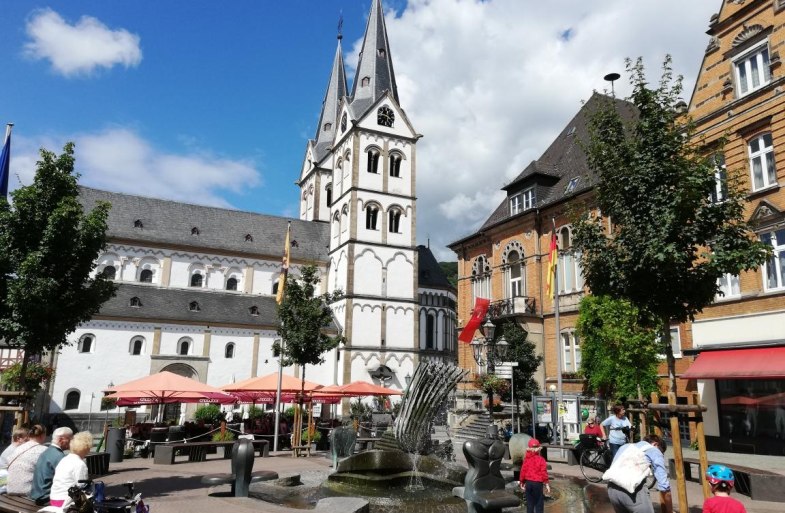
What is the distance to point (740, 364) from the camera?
18.2 m

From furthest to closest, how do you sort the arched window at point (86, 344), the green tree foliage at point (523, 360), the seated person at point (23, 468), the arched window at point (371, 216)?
the arched window at point (371, 216), the arched window at point (86, 344), the green tree foliage at point (523, 360), the seated person at point (23, 468)

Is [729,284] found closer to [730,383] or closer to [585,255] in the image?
[730,383]

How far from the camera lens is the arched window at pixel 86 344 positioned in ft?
127

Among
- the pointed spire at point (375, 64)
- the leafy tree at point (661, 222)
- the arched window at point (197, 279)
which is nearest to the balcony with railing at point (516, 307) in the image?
the leafy tree at point (661, 222)

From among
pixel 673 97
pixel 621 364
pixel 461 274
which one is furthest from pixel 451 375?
pixel 461 274

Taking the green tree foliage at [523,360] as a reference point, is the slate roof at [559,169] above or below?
above

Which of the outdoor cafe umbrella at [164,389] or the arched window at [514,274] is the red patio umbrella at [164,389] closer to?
the outdoor cafe umbrella at [164,389]

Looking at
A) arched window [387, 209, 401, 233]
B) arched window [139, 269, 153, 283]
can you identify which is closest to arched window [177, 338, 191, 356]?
arched window [139, 269, 153, 283]

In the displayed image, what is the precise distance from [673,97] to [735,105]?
41.9 feet

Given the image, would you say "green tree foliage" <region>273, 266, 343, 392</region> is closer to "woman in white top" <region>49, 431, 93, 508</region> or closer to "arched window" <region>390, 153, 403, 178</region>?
"woman in white top" <region>49, 431, 93, 508</region>

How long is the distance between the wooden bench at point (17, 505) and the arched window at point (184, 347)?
120ft

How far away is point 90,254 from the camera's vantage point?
11.8m

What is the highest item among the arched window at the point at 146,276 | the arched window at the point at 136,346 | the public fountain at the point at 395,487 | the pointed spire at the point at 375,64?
the pointed spire at the point at 375,64

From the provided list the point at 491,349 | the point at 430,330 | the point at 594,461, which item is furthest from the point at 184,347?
the point at 594,461
